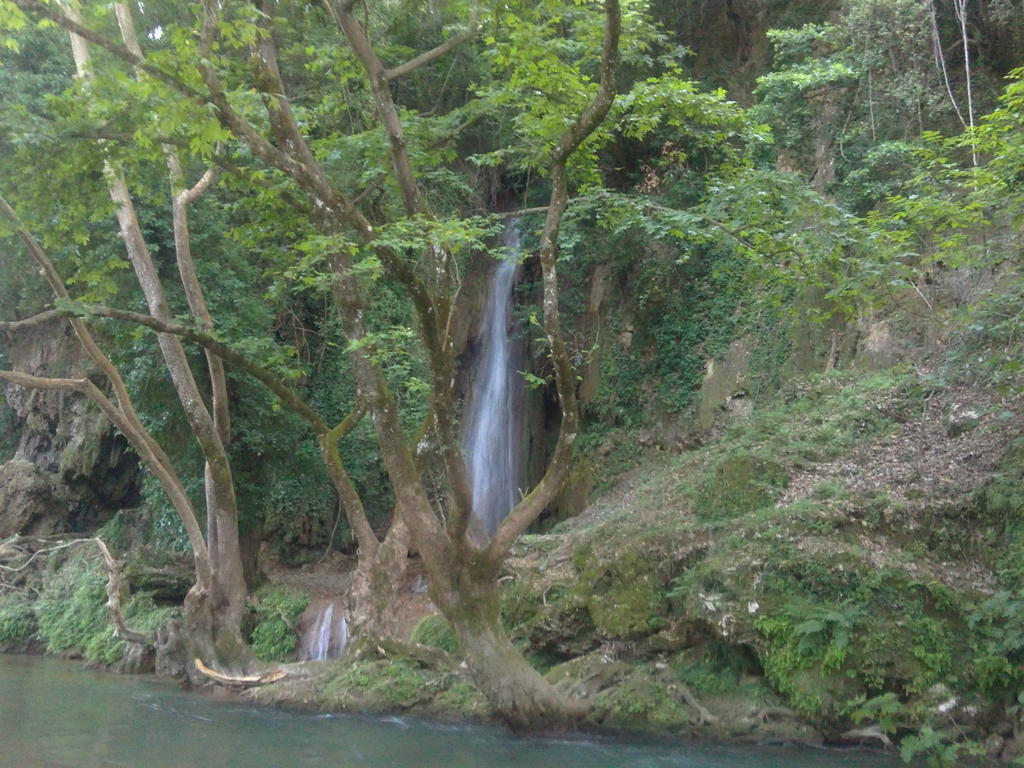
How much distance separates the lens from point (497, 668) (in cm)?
1003

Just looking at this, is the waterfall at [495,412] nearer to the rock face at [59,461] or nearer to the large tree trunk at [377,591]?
the large tree trunk at [377,591]

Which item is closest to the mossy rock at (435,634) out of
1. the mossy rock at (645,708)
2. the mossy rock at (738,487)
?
the mossy rock at (645,708)

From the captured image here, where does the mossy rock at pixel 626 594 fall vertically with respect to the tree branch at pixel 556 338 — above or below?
below

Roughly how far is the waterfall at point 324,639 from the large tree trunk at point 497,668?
23.9ft

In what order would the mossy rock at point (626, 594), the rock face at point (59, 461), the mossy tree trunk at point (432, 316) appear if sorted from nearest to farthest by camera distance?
1. the mossy tree trunk at point (432, 316)
2. the mossy rock at point (626, 594)
3. the rock face at point (59, 461)

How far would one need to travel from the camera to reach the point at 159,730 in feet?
37.1

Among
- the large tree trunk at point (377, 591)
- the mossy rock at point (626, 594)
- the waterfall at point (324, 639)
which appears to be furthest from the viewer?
the waterfall at point (324, 639)

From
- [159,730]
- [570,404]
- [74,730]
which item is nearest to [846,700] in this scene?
[570,404]

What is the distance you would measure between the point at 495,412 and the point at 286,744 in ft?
40.2

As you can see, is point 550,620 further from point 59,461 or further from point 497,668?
point 59,461

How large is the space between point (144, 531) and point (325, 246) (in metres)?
16.4

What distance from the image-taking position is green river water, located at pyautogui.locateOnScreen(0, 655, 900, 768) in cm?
950

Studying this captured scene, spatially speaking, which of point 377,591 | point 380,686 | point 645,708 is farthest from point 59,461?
point 645,708

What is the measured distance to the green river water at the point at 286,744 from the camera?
31.2 ft
